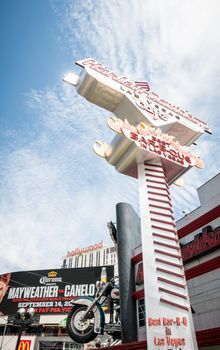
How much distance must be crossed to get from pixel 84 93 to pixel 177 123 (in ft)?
14.9

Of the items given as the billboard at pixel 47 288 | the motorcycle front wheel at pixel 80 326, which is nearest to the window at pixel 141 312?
the motorcycle front wheel at pixel 80 326

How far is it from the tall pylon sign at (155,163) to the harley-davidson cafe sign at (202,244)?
2.32 meters

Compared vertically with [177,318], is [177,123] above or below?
above

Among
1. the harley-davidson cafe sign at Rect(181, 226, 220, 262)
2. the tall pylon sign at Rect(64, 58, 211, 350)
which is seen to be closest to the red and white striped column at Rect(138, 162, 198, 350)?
the tall pylon sign at Rect(64, 58, 211, 350)

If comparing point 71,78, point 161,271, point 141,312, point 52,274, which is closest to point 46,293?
point 52,274

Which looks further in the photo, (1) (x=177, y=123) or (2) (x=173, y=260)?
(1) (x=177, y=123)

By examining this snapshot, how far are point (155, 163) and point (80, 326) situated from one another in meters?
7.41

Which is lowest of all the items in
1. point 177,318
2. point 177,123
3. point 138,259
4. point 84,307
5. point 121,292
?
point 177,318

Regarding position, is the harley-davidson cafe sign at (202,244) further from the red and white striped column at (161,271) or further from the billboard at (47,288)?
the billboard at (47,288)

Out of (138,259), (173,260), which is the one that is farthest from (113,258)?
(173,260)

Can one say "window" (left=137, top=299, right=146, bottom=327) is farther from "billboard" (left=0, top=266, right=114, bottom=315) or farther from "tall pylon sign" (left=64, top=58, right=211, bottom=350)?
"billboard" (left=0, top=266, right=114, bottom=315)

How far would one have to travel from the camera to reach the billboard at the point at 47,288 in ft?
135

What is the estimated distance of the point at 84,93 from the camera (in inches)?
525

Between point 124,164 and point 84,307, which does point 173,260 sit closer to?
point 124,164
